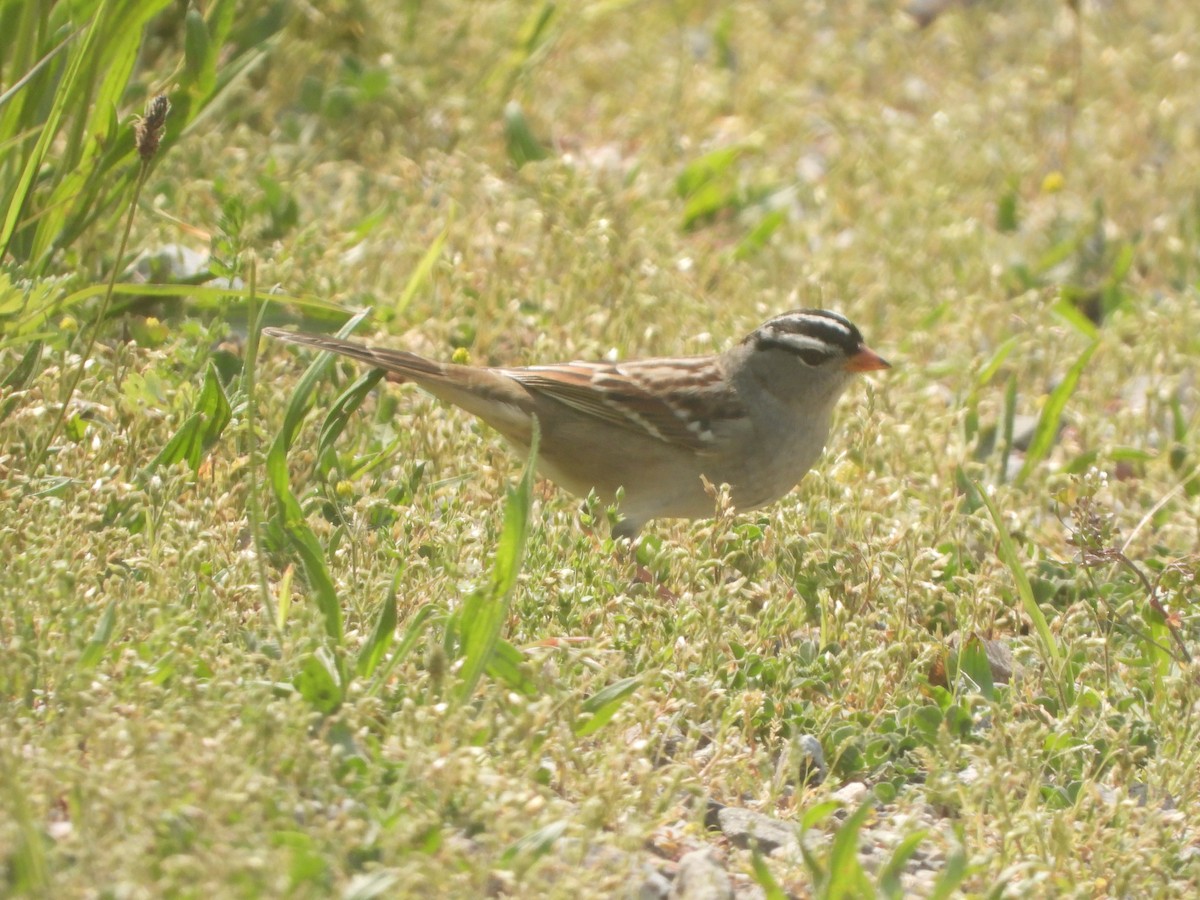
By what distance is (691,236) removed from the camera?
8156 millimetres

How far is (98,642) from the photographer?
370 centimetres

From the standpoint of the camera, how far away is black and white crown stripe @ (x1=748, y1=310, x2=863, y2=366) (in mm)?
5848

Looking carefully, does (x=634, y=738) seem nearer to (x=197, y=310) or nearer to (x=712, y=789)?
(x=712, y=789)

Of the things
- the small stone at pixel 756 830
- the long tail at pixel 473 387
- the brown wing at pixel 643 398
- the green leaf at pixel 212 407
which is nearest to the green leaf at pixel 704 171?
the brown wing at pixel 643 398

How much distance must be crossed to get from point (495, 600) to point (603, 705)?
368 millimetres

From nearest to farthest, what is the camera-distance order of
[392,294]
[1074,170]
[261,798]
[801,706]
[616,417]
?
[261,798] → [801,706] → [616,417] → [392,294] → [1074,170]

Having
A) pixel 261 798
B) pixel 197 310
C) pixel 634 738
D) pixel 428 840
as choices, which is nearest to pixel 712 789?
pixel 634 738

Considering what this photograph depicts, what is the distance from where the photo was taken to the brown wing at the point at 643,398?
18.7 ft

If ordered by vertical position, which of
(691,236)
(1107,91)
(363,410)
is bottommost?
(363,410)

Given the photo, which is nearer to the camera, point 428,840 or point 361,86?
point 428,840

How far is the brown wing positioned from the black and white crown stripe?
281 millimetres

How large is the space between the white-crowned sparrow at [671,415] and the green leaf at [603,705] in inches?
62.2

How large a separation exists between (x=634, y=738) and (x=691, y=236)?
4391 mm

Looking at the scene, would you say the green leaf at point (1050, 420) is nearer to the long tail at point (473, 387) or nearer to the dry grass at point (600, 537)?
the dry grass at point (600, 537)
